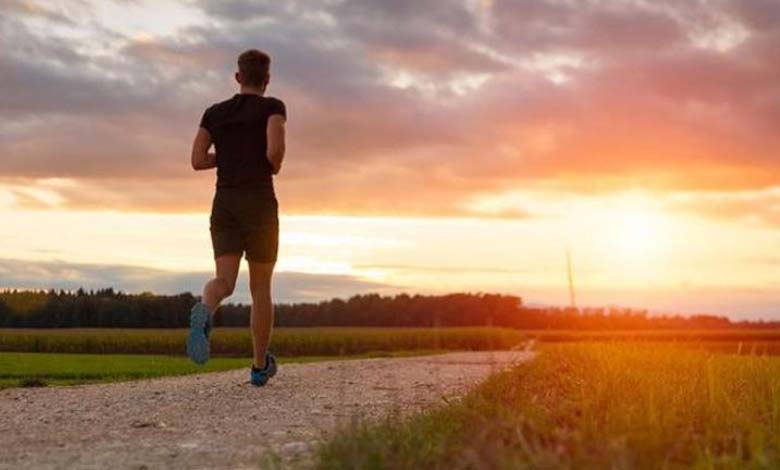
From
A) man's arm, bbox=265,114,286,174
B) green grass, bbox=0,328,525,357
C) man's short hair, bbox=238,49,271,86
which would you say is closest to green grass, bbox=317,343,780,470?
man's arm, bbox=265,114,286,174

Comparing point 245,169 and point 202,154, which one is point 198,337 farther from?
point 202,154

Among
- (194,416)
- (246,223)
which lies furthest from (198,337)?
(246,223)

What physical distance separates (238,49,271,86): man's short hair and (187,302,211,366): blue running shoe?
6.91 feet

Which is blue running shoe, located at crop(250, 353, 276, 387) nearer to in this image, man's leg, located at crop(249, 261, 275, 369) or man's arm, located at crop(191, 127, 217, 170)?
man's leg, located at crop(249, 261, 275, 369)

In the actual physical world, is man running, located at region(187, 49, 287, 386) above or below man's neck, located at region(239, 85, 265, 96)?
below

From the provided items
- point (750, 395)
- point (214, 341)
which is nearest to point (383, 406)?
point (750, 395)

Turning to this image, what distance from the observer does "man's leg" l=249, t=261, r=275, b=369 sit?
8930 mm

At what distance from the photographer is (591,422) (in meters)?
5.12

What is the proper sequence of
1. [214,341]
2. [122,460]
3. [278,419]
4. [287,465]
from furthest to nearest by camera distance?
[214,341], [278,419], [122,460], [287,465]

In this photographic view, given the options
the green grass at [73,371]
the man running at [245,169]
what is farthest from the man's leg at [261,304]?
the green grass at [73,371]

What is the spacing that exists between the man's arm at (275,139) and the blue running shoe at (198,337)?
144cm

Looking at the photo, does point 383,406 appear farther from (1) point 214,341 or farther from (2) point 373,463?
(1) point 214,341

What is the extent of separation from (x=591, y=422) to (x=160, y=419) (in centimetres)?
349

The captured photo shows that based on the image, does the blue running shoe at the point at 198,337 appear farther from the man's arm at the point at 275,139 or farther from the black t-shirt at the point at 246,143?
the man's arm at the point at 275,139
